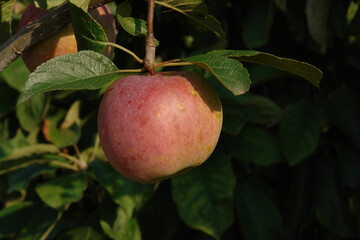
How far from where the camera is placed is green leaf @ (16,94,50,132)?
4.78 ft

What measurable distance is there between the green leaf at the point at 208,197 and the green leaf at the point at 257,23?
1.38ft

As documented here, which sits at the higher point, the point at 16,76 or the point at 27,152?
the point at 16,76

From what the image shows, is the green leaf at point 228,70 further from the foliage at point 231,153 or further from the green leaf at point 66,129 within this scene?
the green leaf at point 66,129

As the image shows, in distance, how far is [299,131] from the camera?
1.37 metres

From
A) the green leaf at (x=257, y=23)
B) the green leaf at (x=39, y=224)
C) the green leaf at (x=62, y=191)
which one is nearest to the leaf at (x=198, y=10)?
the green leaf at (x=257, y=23)

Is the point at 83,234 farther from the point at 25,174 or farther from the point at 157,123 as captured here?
the point at 157,123

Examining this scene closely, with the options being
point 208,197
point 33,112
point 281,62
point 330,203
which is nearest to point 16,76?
point 33,112

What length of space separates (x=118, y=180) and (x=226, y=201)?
1.16ft

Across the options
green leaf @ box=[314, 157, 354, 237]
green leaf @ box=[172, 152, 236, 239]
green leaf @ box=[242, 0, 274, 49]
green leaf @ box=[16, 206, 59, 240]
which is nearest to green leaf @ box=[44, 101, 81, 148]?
green leaf @ box=[16, 206, 59, 240]

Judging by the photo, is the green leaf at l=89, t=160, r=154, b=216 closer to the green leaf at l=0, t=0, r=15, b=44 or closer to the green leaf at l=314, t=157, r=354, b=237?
the green leaf at l=0, t=0, r=15, b=44

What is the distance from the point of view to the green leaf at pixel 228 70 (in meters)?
0.49

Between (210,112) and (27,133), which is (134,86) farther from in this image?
(27,133)

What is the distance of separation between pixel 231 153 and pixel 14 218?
88cm

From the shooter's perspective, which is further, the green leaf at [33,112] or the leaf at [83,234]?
the green leaf at [33,112]
